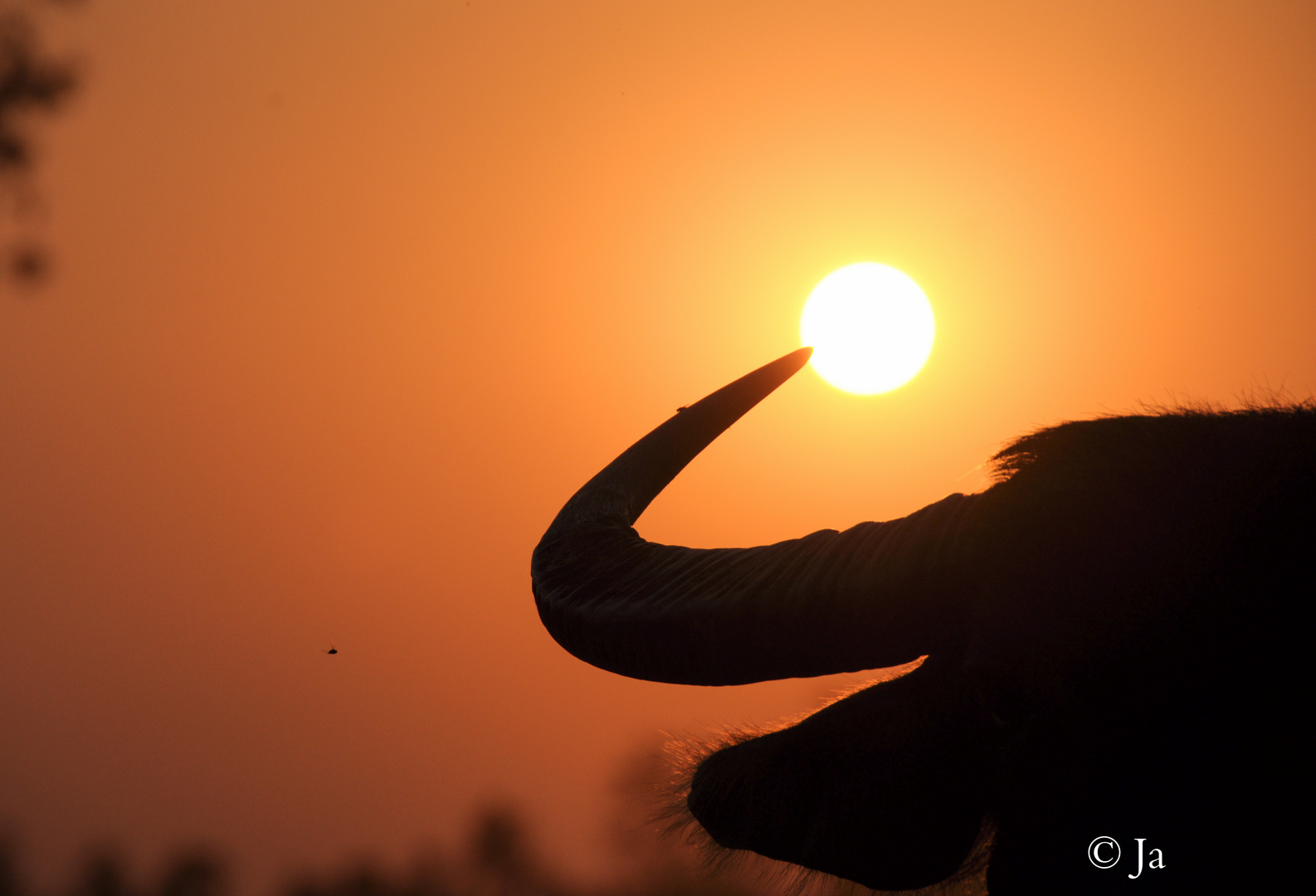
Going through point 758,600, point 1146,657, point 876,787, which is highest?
point 758,600

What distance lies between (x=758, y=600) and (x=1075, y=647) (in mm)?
454

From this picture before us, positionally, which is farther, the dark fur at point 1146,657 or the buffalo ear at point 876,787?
the buffalo ear at point 876,787

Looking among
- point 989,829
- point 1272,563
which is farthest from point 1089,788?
point 1272,563

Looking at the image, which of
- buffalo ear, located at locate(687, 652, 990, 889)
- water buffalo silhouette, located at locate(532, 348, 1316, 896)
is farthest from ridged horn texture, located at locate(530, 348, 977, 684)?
buffalo ear, located at locate(687, 652, 990, 889)

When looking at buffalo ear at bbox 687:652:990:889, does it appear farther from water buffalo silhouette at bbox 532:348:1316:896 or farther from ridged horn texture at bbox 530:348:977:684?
ridged horn texture at bbox 530:348:977:684

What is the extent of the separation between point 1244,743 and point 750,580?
2.35ft

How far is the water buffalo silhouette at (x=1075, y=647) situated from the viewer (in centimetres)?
119

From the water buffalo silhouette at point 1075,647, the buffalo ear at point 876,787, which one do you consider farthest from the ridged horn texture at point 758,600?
the buffalo ear at point 876,787

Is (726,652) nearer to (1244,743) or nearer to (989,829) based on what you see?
(989,829)

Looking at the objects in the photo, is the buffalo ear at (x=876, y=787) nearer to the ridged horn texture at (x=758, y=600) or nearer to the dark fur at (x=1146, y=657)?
the dark fur at (x=1146, y=657)

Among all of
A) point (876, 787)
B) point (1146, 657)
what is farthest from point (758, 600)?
point (1146, 657)

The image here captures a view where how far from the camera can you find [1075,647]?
4.05 feet

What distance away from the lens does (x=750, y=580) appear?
1.37 m

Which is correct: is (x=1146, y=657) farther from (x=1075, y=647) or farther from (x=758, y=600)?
(x=758, y=600)
